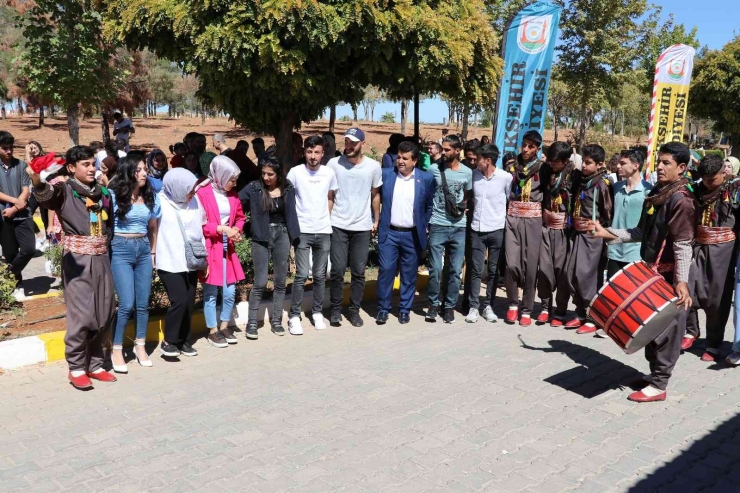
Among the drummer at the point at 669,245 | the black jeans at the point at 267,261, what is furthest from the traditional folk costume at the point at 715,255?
the black jeans at the point at 267,261

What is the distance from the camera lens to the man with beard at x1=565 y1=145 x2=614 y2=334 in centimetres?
672

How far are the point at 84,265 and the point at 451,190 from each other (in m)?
3.82

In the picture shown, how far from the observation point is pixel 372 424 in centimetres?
459

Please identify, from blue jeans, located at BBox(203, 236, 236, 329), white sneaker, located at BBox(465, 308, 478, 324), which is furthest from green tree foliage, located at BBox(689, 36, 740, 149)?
blue jeans, located at BBox(203, 236, 236, 329)

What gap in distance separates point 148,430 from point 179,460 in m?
0.54

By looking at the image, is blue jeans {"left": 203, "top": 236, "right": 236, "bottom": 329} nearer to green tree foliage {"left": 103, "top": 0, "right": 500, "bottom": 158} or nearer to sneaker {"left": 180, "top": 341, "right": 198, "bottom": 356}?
sneaker {"left": 180, "top": 341, "right": 198, "bottom": 356}

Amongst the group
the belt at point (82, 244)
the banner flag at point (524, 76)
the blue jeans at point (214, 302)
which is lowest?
the blue jeans at point (214, 302)

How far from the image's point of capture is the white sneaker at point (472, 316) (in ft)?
24.0

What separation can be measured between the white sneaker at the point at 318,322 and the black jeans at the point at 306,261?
0.77 feet

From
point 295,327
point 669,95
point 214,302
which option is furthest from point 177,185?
point 669,95

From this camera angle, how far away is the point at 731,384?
5.50 metres

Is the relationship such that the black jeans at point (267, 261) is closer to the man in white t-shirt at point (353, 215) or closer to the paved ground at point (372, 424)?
the paved ground at point (372, 424)

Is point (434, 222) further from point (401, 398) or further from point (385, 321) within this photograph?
point (401, 398)

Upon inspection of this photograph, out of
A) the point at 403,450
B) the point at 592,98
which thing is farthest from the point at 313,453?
the point at 592,98
